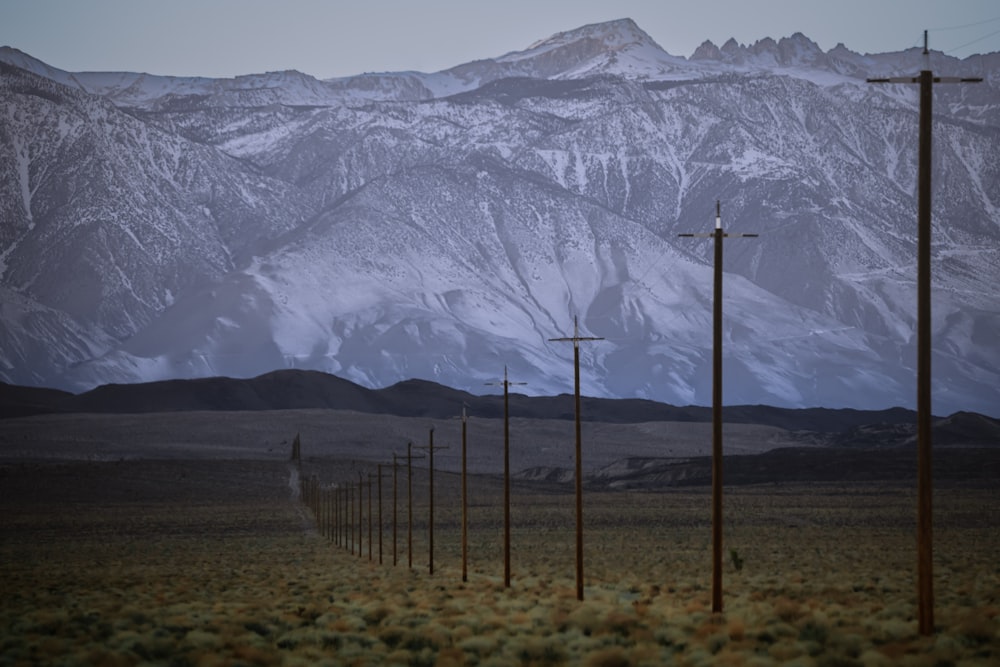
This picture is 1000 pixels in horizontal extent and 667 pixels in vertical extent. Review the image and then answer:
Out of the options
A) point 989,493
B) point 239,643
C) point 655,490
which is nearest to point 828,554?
point 239,643

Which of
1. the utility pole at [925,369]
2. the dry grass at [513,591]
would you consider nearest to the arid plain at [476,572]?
the dry grass at [513,591]

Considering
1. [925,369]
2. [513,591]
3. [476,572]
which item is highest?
[925,369]

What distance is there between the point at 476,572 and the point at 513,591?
10605 mm

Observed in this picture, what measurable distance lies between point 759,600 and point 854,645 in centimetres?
1023

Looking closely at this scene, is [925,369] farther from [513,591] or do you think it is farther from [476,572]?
[476,572]

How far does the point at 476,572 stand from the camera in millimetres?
44531

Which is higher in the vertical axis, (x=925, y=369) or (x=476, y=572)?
(x=925, y=369)

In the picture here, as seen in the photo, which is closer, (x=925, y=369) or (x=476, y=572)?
(x=925, y=369)

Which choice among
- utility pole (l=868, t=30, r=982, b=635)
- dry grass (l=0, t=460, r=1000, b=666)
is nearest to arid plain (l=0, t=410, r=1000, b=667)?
dry grass (l=0, t=460, r=1000, b=666)

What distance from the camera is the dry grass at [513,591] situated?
68.0 ft

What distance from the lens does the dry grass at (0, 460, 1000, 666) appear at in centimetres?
2073

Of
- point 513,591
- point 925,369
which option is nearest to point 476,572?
point 513,591

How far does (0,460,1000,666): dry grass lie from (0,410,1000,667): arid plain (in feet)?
0.30

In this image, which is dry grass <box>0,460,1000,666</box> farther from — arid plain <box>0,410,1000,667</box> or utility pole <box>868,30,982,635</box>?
utility pole <box>868,30,982,635</box>
